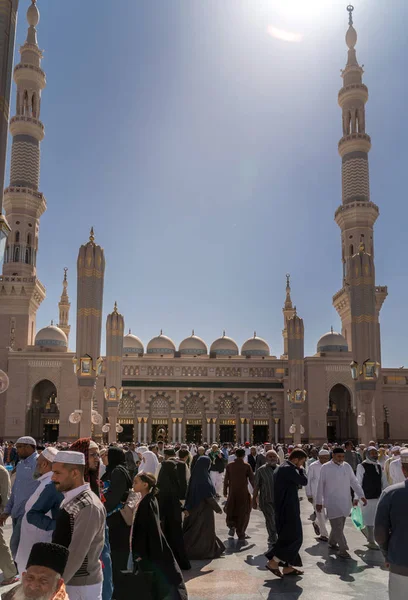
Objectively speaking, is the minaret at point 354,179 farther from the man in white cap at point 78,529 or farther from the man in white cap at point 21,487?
the man in white cap at point 78,529

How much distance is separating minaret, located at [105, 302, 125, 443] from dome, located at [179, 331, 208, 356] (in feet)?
40.0

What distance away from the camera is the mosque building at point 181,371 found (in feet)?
132

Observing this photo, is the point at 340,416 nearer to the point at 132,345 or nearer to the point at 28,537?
the point at 132,345

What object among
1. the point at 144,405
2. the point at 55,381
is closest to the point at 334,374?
the point at 144,405

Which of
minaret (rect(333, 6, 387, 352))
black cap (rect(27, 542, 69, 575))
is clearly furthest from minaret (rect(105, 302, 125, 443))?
black cap (rect(27, 542, 69, 575))

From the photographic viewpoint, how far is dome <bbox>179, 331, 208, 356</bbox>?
165ft

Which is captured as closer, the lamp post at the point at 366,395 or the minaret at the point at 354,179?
the lamp post at the point at 366,395

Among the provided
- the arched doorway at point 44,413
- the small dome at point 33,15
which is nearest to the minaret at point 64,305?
the arched doorway at point 44,413

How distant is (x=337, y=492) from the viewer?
8.07 m

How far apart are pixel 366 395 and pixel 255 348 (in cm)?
2369

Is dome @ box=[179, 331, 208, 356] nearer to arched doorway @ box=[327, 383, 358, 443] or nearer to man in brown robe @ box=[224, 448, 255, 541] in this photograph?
arched doorway @ box=[327, 383, 358, 443]

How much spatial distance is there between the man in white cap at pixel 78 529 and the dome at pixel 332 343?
42906 millimetres

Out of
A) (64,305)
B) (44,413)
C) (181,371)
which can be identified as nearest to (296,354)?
(181,371)

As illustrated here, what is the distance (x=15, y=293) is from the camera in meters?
41.1
